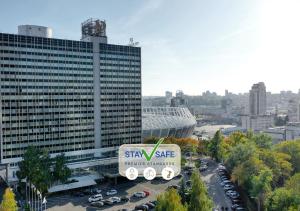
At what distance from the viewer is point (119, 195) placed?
96.9 feet

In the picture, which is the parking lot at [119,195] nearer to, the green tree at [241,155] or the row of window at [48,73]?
the green tree at [241,155]

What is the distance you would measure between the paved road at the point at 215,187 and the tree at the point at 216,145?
153cm

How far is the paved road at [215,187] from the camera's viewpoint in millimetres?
27172

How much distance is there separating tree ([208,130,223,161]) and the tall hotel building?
984cm

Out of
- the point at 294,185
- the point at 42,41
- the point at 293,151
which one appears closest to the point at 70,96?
the point at 42,41

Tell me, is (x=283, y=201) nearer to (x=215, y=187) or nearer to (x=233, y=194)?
(x=233, y=194)

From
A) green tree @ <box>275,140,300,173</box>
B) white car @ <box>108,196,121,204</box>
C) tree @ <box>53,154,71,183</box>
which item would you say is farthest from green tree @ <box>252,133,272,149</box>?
tree @ <box>53,154,71,183</box>

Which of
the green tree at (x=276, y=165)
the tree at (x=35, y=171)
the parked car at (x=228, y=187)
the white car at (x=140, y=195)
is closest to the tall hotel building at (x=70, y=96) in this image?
the tree at (x=35, y=171)

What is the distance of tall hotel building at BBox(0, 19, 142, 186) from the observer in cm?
3072

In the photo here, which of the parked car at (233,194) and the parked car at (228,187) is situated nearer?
the parked car at (233,194)

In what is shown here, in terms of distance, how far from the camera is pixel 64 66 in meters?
34.0

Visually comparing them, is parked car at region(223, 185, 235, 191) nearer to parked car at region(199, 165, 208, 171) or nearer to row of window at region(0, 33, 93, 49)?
parked car at region(199, 165, 208, 171)

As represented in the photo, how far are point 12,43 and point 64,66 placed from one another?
551 cm

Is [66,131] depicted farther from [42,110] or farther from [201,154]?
[201,154]
